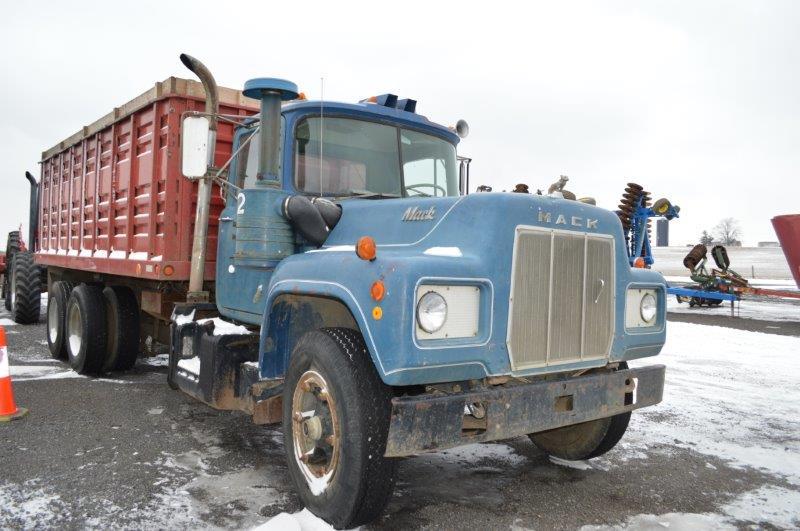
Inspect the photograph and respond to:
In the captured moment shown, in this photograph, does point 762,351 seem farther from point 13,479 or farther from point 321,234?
point 13,479

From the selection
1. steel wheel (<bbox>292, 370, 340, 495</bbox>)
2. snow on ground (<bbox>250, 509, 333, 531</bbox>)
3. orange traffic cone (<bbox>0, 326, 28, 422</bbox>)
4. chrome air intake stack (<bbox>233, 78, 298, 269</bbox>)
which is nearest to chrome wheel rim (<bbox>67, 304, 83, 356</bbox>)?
orange traffic cone (<bbox>0, 326, 28, 422</bbox>)

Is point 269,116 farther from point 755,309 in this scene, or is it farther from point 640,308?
point 755,309

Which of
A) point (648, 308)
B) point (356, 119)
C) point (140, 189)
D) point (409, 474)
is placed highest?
point (356, 119)

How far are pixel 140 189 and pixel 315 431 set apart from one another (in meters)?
4.01

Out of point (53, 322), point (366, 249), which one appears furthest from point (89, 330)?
point (366, 249)

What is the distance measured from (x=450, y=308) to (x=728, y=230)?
9384 centimetres

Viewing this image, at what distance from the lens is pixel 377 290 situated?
115 inches

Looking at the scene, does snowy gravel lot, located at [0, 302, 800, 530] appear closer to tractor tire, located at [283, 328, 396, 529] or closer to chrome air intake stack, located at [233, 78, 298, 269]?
tractor tire, located at [283, 328, 396, 529]

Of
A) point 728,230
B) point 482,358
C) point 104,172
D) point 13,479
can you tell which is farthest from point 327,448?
point 728,230

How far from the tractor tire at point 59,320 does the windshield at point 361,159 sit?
516 cm

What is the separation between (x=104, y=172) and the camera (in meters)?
7.27

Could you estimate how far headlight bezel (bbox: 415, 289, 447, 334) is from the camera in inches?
114

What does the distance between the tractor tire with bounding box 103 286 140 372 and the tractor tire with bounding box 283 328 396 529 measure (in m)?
4.40

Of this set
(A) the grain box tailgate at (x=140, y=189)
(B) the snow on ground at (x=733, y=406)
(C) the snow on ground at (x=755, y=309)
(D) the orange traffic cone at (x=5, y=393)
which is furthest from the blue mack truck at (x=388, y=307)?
(C) the snow on ground at (x=755, y=309)
